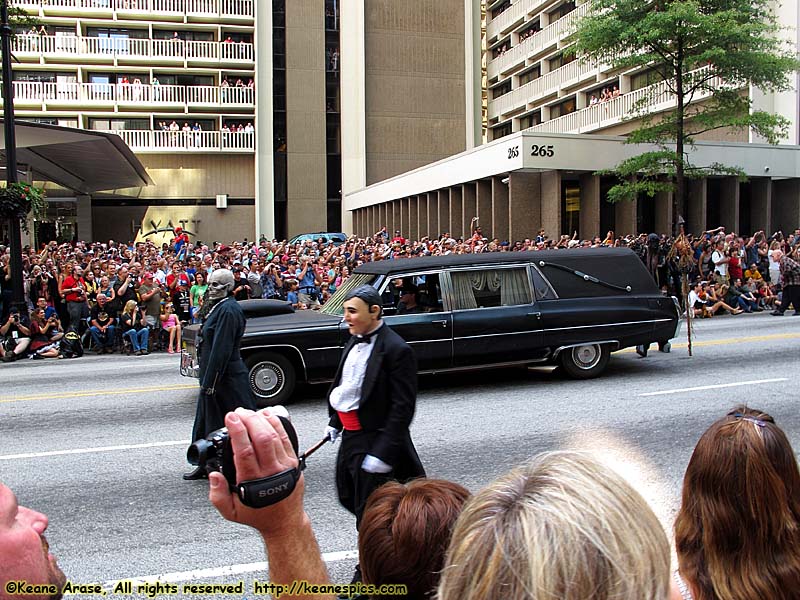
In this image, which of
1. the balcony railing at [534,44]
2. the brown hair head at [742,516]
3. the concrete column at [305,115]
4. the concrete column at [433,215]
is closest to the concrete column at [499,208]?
the concrete column at [433,215]

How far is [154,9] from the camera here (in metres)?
45.8

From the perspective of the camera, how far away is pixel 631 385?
10.3 m

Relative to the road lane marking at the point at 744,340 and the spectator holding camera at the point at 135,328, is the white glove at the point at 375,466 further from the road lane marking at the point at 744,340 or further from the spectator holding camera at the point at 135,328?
the spectator holding camera at the point at 135,328

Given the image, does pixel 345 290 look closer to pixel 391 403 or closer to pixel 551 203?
pixel 391 403

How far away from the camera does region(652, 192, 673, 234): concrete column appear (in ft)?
93.5

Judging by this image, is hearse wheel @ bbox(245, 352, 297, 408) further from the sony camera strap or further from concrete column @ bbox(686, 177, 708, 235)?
concrete column @ bbox(686, 177, 708, 235)

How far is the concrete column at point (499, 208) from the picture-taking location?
95.6ft

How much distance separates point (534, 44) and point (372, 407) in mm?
44474

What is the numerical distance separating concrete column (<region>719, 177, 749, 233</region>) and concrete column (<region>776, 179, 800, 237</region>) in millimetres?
1856

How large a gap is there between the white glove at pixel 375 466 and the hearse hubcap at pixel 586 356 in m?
6.86

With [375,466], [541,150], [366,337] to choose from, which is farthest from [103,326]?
[541,150]

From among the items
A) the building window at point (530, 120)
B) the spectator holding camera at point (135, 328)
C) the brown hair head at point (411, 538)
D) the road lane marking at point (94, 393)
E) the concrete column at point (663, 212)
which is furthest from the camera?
the building window at point (530, 120)

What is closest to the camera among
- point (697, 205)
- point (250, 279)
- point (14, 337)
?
point (14, 337)

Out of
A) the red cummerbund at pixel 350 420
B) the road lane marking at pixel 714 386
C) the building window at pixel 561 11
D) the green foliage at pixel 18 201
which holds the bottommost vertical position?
the road lane marking at pixel 714 386
